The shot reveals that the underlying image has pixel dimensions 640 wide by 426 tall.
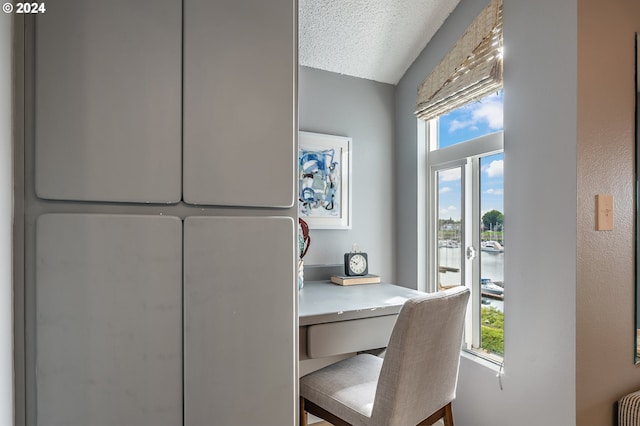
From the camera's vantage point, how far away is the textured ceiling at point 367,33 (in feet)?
6.09

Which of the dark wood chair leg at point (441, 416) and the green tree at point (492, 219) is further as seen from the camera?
the green tree at point (492, 219)

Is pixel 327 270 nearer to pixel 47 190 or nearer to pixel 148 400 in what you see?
pixel 148 400

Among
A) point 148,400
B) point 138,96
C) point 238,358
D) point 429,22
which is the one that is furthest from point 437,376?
point 429,22

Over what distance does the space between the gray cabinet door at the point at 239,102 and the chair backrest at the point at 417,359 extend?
2.03ft

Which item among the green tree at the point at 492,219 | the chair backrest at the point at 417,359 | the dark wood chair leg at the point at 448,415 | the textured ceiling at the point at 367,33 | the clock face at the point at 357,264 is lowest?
the dark wood chair leg at the point at 448,415

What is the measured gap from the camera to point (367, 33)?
2029mm

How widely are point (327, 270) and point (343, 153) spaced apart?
0.74 meters

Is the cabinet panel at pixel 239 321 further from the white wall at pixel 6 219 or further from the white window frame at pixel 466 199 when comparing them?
the white window frame at pixel 466 199

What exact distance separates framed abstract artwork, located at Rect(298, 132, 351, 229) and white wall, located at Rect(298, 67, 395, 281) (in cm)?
6

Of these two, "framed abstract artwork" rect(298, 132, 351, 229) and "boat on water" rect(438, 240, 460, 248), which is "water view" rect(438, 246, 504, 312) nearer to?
"boat on water" rect(438, 240, 460, 248)

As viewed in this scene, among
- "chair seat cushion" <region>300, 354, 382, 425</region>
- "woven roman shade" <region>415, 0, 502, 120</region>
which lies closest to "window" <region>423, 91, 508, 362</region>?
"woven roman shade" <region>415, 0, 502, 120</region>

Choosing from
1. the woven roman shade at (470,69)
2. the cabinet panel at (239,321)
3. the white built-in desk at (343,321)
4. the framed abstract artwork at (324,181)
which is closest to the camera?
the cabinet panel at (239,321)

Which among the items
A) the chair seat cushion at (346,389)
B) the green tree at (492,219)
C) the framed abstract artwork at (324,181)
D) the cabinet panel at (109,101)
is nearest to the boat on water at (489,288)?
the green tree at (492,219)

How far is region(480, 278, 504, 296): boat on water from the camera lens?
1748 millimetres
